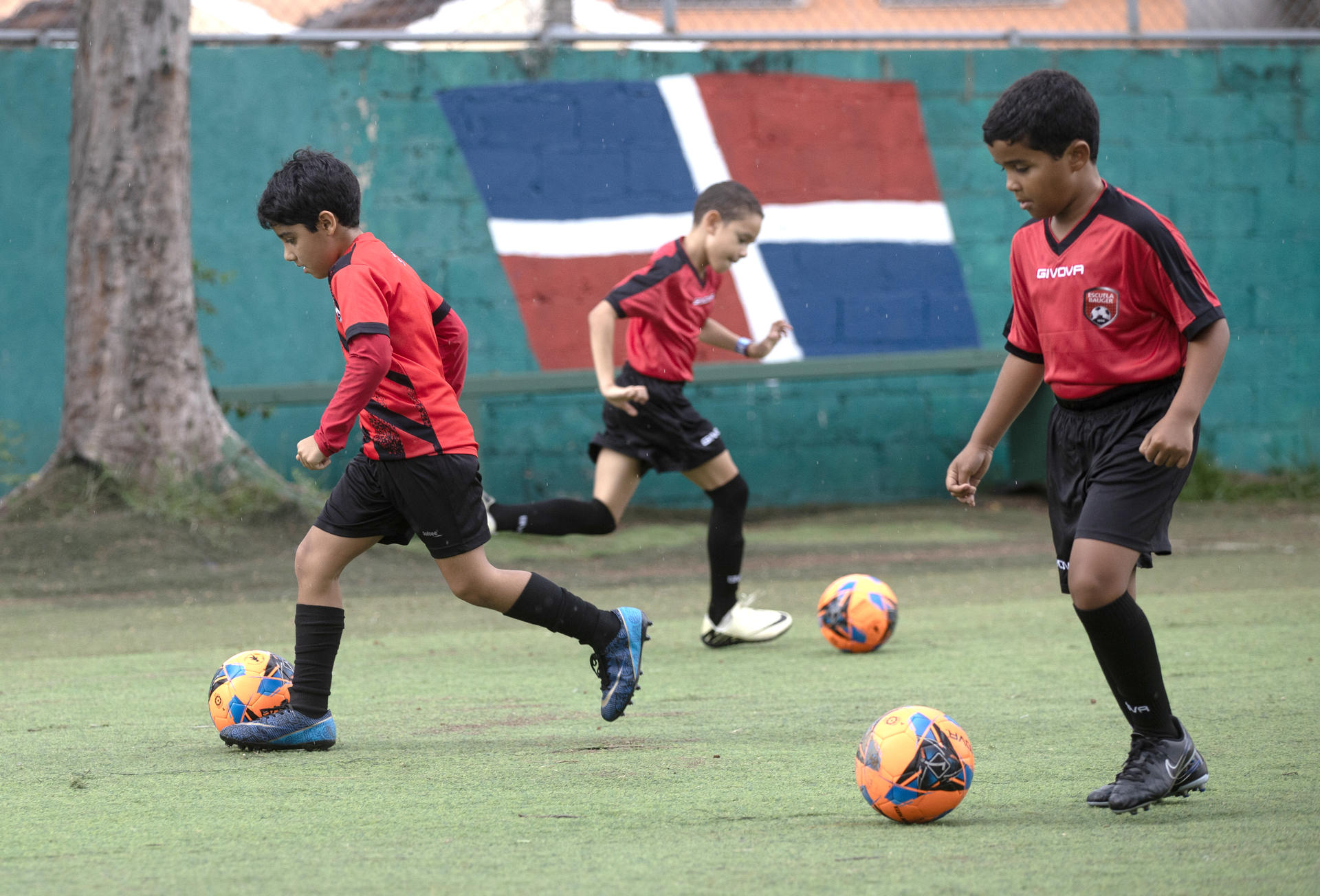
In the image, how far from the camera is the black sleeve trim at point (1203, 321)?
3.30m

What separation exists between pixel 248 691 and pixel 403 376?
3.56ft

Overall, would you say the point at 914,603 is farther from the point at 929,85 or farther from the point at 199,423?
→ the point at 929,85

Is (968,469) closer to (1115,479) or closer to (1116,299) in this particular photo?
(1115,479)

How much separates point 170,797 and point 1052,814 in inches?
84.6

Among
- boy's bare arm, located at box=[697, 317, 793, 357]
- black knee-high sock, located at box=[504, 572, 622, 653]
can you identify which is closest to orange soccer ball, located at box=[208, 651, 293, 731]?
black knee-high sock, located at box=[504, 572, 622, 653]

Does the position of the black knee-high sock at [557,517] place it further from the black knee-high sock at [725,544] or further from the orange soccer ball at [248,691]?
the orange soccer ball at [248,691]

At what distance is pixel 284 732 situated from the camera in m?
4.20

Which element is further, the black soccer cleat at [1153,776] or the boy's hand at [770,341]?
the boy's hand at [770,341]

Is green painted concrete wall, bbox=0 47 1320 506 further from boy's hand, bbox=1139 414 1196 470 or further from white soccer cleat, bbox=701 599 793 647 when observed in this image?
boy's hand, bbox=1139 414 1196 470

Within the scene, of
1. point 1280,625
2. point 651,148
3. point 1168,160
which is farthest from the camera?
point 1168,160

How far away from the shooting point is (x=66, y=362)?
9414 millimetres

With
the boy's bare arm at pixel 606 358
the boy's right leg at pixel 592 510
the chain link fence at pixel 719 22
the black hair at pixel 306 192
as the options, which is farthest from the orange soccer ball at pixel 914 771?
the chain link fence at pixel 719 22

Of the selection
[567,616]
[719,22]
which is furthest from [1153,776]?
[719,22]

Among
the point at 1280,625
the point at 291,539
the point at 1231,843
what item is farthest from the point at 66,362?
the point at 1231,843
